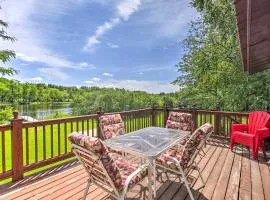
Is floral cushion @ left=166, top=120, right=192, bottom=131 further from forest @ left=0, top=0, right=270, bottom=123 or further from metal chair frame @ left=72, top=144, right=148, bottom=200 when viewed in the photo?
forest @ left=0, top=0, right=270, bottom=123

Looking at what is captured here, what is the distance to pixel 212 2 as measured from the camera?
8.43 metres

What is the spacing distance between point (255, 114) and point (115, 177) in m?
4.27

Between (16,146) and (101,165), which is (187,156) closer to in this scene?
(101,165)

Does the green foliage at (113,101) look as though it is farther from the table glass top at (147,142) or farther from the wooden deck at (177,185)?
the table glass top at (147,142)

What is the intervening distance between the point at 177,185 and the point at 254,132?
2.71 meters

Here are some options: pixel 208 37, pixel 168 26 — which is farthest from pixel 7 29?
pixel 208 37

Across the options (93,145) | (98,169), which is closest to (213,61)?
(98,169)

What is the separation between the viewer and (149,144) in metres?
2.88

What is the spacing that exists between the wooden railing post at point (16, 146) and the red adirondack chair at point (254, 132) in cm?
464

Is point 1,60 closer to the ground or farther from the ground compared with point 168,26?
closer to the ground

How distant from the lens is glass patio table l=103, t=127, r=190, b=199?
7.88 feet

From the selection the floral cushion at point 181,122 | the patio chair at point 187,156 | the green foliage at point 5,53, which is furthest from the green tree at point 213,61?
the green foliage at point 5,53

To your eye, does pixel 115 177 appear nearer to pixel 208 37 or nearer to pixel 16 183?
pixel 16 183

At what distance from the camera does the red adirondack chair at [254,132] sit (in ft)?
14.0
